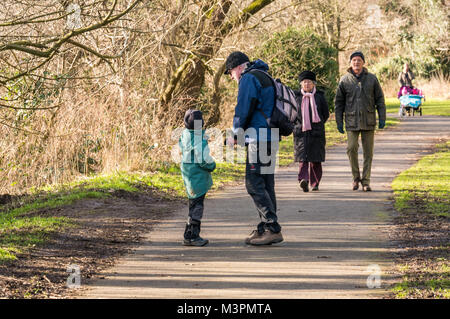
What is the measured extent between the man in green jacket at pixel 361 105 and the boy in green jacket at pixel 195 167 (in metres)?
4.01

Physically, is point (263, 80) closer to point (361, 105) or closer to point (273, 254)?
point (273, 254)

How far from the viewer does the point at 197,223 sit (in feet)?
27.3

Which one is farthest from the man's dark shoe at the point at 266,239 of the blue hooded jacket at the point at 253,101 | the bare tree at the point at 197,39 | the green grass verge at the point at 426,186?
the bare tree at the point at 197,39

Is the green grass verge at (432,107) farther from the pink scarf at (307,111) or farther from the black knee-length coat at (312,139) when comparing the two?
the pink scarf at (307,111)

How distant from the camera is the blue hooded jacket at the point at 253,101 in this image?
315 inches

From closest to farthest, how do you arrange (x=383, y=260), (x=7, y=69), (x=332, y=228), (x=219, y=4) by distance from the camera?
(x=383, y=260)
(x=332, y=228)
(x=7, y=69)
(x=219, y=4)

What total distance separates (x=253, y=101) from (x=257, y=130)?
34 cm

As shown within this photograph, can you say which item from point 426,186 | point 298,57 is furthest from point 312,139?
point 298,57

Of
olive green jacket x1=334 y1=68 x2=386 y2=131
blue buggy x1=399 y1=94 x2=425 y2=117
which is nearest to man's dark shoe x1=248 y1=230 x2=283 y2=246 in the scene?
olive green jacket x1=334 y1=68 x2=386 y2=131

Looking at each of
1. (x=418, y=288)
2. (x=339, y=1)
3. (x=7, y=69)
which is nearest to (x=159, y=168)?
(x=7, y=69)

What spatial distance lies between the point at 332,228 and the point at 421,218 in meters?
1.33

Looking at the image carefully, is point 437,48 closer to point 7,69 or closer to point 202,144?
point 7,69

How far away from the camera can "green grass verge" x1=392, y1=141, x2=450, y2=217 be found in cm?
1047
